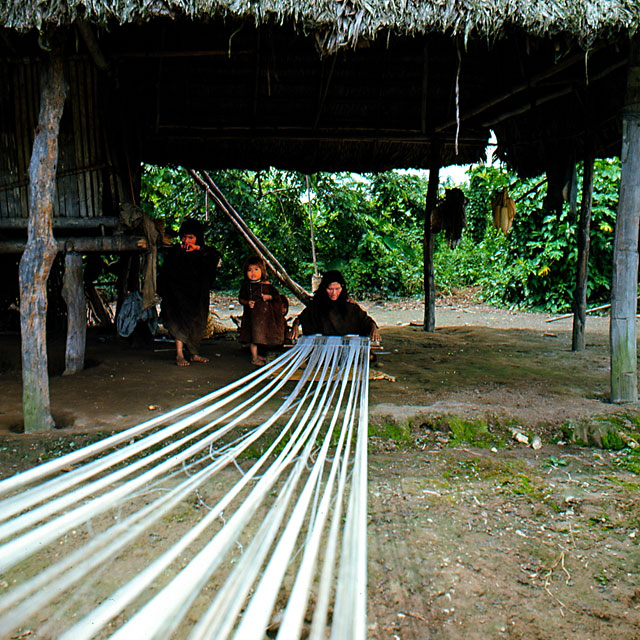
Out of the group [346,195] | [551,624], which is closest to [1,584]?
[551,624]

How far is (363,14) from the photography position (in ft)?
7.82

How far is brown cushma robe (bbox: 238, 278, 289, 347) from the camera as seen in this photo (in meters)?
3.88

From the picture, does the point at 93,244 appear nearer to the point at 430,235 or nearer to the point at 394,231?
the point at 430,235

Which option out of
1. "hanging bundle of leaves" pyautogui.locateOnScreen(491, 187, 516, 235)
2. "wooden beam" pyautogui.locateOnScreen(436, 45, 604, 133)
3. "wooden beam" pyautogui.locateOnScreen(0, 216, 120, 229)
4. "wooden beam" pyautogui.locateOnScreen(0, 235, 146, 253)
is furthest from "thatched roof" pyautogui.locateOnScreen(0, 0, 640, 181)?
"wooden beam" pyautogui.locateOnScreen(0, 235, 146, 253)

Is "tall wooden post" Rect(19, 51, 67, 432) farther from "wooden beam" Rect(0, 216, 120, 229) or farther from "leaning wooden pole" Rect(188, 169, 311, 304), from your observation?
"leaning wooden pole" Rect(188, 169, 311, 304)

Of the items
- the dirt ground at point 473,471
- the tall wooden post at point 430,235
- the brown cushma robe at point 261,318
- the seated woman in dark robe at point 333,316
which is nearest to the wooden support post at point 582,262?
the dirt ground at point 473,471

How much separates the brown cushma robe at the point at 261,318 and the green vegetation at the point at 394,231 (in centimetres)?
362

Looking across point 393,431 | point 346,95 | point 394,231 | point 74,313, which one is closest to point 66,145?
point 74,313

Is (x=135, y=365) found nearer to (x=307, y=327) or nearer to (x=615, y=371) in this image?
(x=307, y=327)

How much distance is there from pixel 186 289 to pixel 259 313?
550mm

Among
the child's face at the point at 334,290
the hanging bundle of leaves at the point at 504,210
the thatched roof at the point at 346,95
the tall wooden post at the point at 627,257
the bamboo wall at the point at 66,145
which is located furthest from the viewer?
the hanging bundle of leaves at the point at 504,210

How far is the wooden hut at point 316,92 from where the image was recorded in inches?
95.3

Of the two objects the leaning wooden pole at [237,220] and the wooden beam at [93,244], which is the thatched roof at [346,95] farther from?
the wooden beam at [93,244]

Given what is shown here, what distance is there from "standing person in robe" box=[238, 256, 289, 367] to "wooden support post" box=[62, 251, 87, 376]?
40.9 inches
